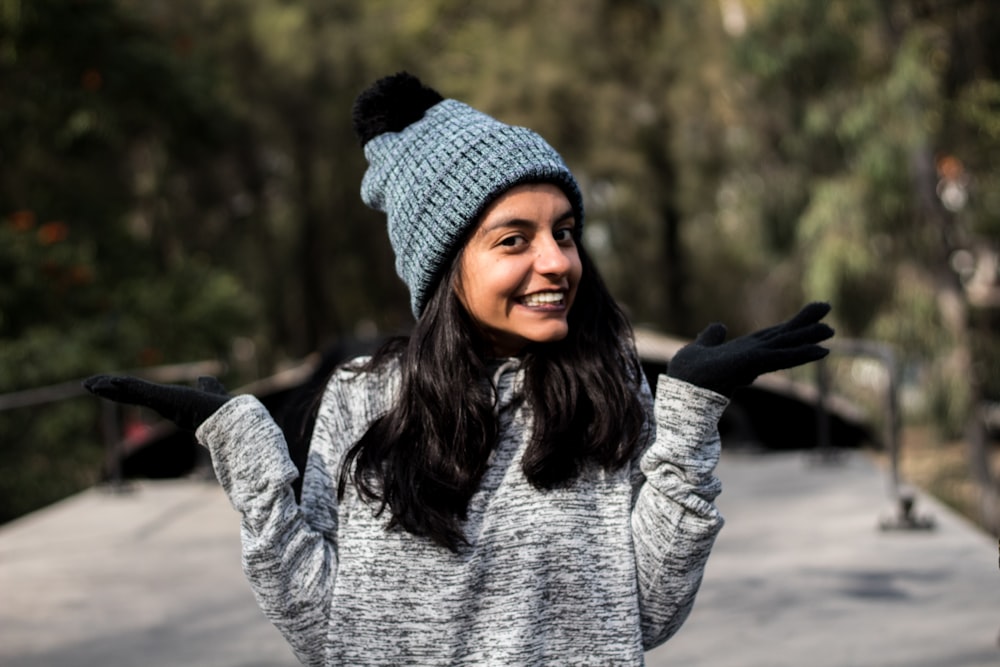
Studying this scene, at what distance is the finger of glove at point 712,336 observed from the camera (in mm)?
1904

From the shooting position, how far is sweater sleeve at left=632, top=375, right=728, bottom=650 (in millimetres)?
1817

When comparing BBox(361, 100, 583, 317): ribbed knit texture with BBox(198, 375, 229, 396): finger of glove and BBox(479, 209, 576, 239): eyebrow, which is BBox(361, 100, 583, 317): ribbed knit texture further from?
BBox(198, 375, 229, 396): finger of glove

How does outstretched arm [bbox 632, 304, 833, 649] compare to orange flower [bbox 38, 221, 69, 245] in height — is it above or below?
below

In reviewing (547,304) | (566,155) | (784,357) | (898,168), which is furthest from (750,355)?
(566,155)

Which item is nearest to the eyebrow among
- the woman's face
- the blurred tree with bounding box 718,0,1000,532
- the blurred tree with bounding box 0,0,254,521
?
the woman's face

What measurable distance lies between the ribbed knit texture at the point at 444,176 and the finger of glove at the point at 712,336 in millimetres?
335

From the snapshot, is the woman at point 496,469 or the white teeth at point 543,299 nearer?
→ the woman at point 496,469

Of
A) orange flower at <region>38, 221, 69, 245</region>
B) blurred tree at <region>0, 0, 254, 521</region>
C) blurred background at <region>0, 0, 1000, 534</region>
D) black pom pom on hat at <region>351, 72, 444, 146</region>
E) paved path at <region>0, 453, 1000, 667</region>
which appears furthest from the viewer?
blurred background at <region>0, 0, 1000, 534</region>

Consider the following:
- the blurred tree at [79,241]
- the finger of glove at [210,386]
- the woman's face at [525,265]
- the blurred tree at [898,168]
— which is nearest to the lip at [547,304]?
the woman's face at [525,265]

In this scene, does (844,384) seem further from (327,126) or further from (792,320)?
(792,320)

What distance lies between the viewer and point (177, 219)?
18.8 meters

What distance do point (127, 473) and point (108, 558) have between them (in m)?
4.65

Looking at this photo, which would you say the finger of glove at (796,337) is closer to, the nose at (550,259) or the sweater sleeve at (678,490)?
the sweater sleeve at (678,490)

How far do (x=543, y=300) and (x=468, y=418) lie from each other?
0.21 meters
